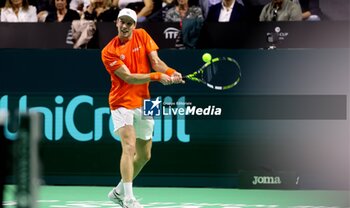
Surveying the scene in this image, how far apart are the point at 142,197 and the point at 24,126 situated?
6.63 metres

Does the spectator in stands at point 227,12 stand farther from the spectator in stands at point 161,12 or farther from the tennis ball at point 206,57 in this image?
the tennis ball at point 206,57

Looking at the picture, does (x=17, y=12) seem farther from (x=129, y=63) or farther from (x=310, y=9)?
(x=310, y=9)

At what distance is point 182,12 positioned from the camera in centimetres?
1235

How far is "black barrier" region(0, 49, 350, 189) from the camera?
11727 mm

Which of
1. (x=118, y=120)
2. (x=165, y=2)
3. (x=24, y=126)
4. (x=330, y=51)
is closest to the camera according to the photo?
(x=24, y=126)

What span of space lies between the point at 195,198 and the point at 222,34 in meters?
2.08

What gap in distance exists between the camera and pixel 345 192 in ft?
38.2

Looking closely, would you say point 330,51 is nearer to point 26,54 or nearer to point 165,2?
point 165,2

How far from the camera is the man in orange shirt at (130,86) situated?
372 inches

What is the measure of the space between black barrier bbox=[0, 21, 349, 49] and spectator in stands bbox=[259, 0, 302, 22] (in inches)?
16.7

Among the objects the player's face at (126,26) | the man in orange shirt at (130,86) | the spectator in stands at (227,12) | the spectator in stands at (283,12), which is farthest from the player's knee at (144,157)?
the spectator in stands at (283,12)

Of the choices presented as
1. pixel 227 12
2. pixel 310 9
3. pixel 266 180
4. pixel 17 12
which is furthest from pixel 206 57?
pixel 17 12

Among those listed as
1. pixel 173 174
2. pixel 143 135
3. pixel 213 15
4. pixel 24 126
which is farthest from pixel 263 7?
pixel 24 126

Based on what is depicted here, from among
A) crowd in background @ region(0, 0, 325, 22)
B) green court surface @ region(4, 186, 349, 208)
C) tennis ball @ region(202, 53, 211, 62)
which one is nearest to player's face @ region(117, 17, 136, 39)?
tennis ball @ region(202, 53, 211, 62)
